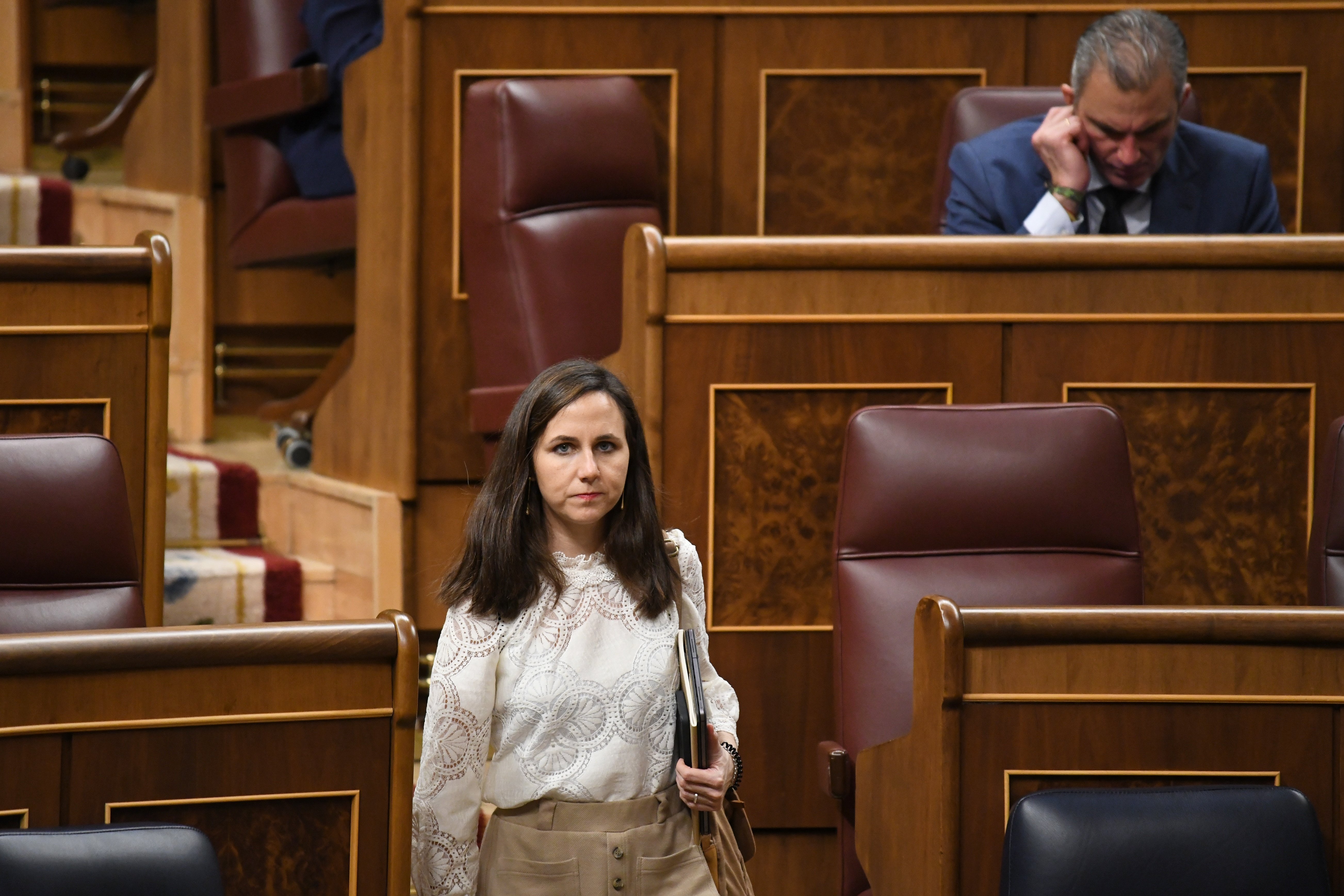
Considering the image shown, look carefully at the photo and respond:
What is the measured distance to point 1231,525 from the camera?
153cm

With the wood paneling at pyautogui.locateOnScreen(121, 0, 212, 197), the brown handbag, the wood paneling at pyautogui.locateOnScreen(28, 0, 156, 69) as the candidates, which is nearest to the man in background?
the brown handbag

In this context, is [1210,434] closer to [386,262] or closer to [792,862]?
[792,862]

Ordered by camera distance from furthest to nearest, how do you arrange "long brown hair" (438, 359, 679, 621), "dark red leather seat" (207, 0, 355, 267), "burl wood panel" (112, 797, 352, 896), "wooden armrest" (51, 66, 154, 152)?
1. "wooden armrest" (51, 66, 154, 152)
2. "dark red leather seat" (207, 0, 355, 267)
3. "long brown hair" (438, 359, 679, 621)
4. "burl wood panel" (112, 797, 352, 896)

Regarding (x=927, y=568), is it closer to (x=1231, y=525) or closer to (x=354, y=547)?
(x=1231, y=525)

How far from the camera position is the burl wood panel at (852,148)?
2.05 m

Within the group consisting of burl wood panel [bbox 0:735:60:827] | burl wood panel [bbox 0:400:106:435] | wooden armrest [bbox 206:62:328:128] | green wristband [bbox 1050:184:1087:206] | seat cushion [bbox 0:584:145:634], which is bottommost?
burl wood panel [bbox 0:735:60:827]

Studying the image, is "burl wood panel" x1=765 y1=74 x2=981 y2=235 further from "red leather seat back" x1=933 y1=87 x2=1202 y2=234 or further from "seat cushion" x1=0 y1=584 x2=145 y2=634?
"seat cushion" x1=0 y1=584 x2=145 y2=634

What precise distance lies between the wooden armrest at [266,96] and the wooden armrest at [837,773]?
1.38 meters

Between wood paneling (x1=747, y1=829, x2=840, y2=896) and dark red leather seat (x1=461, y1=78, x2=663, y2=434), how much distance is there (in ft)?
1.98

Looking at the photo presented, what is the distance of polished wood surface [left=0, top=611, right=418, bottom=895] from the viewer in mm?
966

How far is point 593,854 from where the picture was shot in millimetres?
1072

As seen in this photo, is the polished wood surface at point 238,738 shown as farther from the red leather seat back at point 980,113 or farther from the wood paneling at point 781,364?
the red leather seat back at point 980,113

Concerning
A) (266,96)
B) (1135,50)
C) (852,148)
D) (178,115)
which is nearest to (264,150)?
(266,96)

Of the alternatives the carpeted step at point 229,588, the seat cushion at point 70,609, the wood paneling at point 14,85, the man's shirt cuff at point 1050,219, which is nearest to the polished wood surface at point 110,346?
the seat cushion at point 70,609
